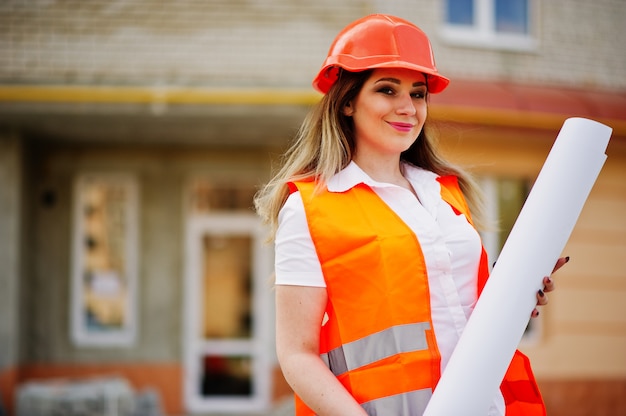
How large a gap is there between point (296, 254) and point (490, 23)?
8.44 metres

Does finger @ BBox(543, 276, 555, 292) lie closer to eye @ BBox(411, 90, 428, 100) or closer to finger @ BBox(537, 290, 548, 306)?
finger @ BBox(537, 290, 548, 306)

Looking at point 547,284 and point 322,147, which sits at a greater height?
point 322,147

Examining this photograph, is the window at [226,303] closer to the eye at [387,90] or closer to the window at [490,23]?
the window at [490,23]

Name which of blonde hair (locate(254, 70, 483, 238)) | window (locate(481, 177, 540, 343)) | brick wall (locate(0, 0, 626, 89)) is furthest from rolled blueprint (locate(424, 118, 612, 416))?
window (locate(481, 177, 540, 343))

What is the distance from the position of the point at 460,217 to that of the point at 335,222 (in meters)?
0.43

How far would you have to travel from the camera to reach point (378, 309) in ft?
6.03

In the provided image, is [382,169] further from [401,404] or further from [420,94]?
[401,404]

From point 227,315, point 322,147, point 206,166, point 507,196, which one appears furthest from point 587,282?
point 322,147

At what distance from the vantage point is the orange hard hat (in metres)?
1.97

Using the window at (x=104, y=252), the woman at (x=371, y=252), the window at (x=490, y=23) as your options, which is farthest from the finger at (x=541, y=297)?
the window at (x=104, y=252)

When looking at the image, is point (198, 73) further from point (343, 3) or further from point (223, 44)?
point (343, 3)

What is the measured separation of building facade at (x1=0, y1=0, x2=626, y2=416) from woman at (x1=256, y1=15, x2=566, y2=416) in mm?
5875

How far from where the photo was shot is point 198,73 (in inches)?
333

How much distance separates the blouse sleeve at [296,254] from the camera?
1.85m
